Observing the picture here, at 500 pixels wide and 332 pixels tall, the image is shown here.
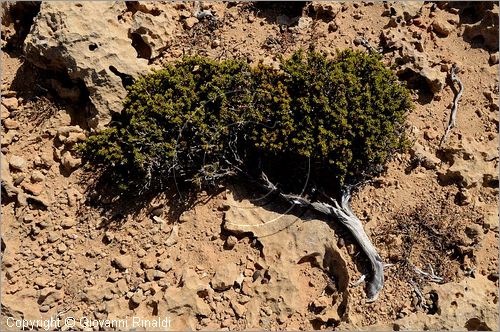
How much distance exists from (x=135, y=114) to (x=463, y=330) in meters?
4.70

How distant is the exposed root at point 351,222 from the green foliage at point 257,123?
0.21 meters

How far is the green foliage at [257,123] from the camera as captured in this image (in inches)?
233

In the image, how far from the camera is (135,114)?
6195 millimetres

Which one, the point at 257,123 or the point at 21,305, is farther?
the point at 257,123

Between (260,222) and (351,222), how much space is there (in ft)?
3.78

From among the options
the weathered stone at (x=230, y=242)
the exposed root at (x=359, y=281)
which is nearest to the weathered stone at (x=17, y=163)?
the weathered stone at (x=230, y=242)

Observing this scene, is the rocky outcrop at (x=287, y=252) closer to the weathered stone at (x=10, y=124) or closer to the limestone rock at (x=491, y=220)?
the limestone rock at (x=491, y=220)

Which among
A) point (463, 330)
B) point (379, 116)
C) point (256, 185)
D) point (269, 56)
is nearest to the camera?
point (463, 330)

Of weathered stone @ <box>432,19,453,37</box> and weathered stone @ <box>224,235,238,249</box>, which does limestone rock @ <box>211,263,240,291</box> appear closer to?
weathered stone @ <box>224,235,238,249</box>

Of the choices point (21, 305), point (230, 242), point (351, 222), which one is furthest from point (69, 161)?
point (351, 222)

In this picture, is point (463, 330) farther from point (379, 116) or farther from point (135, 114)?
point (135, 114)

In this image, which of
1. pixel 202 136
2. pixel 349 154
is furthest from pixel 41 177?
pixel 349 154

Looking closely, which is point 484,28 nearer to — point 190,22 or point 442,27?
point 442,27

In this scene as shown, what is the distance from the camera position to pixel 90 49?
246 inches
